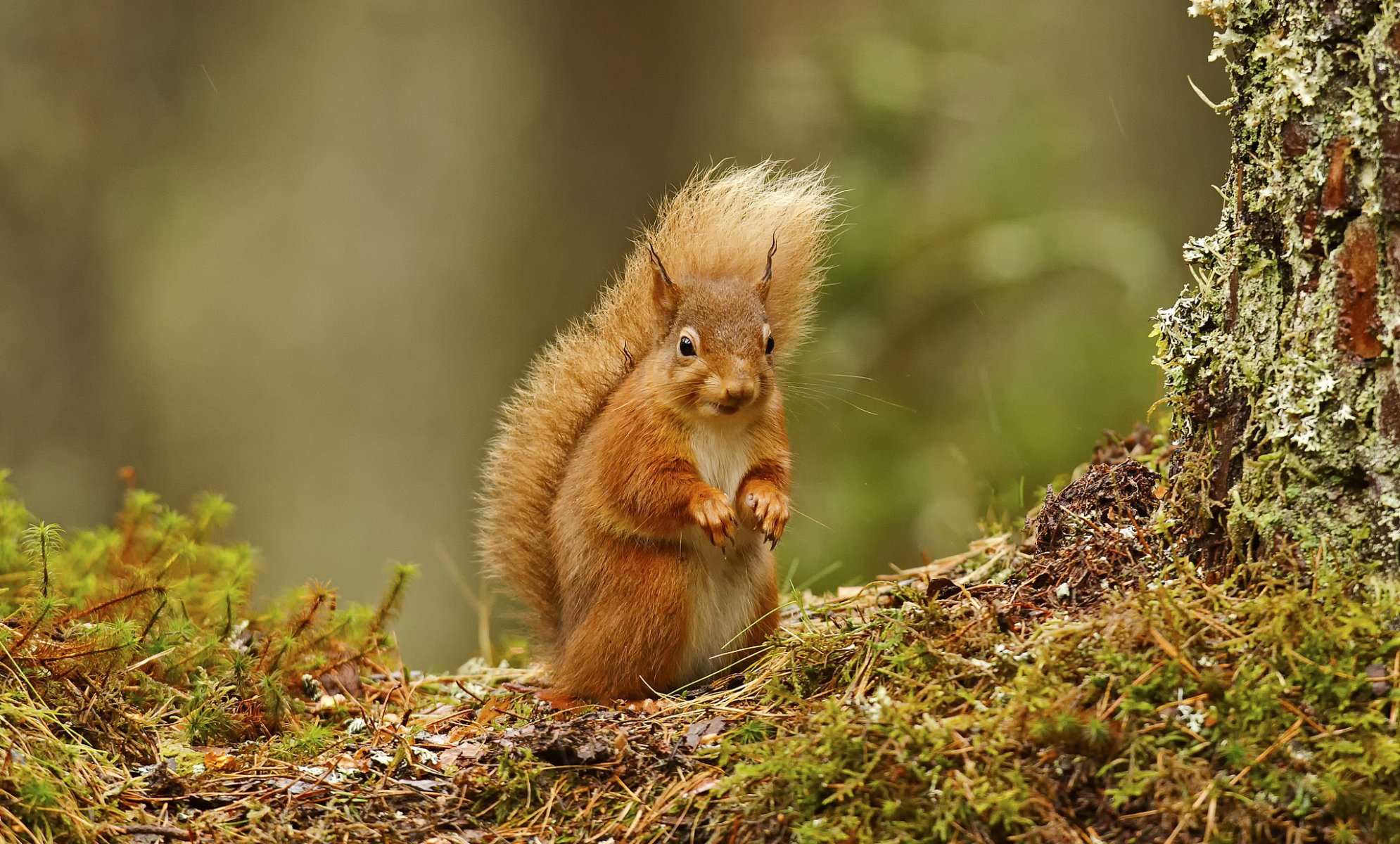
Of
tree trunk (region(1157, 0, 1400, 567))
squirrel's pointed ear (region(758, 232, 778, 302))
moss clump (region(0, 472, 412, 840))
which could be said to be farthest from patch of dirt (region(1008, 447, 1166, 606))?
moss clump (region(0, 472, 412, 840))

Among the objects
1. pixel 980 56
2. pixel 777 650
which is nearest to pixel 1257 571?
pixel 777 650

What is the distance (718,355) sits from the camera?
2.90m

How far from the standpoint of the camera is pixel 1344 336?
198 centimetres

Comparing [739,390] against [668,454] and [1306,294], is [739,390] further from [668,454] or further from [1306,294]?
[1306,294]

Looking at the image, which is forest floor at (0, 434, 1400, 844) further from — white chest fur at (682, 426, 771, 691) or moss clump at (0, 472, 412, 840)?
white chest fur at (682, 426, 771, 691)

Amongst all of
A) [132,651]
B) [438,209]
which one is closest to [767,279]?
[132,651]

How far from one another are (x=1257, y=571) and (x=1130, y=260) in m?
3.37

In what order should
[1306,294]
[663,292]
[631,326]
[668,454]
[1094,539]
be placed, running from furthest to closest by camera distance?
[631,326] < [663,292] < [668,454] < [1094,539] < [1306,294]

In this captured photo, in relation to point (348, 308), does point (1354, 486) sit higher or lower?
lower

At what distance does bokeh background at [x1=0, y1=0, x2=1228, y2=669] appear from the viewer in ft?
18.2

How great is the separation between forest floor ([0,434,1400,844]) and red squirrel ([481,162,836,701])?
0.91ft

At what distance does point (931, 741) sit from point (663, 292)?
152cm

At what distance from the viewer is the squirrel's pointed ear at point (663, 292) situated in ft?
10.00

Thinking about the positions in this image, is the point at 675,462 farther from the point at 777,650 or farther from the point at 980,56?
the point at 980,56
